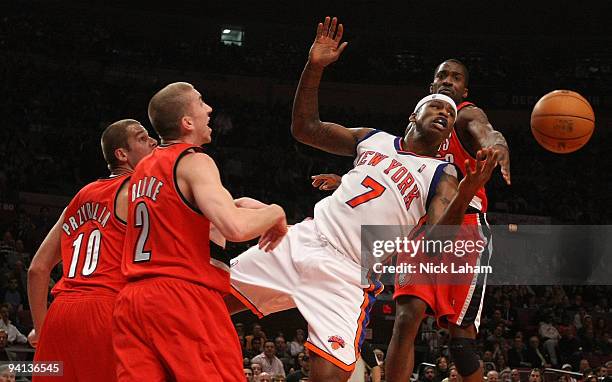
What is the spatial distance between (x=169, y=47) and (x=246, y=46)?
259 cm

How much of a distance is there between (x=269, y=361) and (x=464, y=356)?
646 centimetres

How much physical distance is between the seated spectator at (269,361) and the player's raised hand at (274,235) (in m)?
7.80

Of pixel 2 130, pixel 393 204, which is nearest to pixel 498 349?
pixel 393 204

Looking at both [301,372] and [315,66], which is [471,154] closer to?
[315,66]

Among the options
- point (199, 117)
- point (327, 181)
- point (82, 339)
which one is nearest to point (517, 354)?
point (327, 181)

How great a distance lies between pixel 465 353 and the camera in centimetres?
530

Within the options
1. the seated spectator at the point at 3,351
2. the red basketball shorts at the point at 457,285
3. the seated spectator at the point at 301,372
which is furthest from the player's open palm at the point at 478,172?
the seated spectator at the point at 3,351

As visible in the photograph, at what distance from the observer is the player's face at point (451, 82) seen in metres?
5.95

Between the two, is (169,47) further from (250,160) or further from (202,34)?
(250,160)

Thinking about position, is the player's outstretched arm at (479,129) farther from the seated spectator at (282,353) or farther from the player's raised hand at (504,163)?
the seated spectator at (282,353)

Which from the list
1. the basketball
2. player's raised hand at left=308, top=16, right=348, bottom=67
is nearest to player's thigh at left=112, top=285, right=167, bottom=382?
player's raised hand at left=308, top=16, right=348, bottom=67

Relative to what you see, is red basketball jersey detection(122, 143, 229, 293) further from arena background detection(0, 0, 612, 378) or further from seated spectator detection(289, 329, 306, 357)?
arena background detection(0, 0, 612, 378)

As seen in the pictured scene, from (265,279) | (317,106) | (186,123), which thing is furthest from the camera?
(317,106)

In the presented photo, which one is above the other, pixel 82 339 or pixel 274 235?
pixel 274 235
